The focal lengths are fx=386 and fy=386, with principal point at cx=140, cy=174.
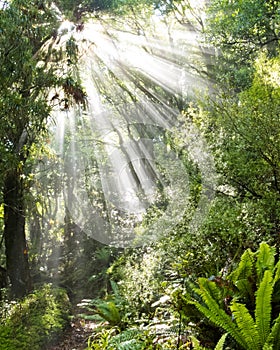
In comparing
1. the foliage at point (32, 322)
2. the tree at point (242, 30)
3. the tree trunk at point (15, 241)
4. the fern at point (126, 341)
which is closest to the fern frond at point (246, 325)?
the fern at point (126, 341)

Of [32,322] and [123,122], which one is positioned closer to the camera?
[32,322]

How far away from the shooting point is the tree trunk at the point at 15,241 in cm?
913

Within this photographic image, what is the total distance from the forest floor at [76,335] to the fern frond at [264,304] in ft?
15.3

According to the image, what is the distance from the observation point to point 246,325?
295 cm

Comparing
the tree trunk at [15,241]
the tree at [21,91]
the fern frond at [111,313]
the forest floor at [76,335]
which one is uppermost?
the tree at [21,91]

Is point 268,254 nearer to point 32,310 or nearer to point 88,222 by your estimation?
point 32,310

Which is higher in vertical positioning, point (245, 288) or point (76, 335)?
point (245, 288)

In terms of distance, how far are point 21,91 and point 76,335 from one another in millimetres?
5130

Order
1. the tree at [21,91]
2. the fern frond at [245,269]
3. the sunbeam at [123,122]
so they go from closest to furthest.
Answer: the fern frond at [245,269] → the tree at [21,91] → the sunbeam at [123,122]

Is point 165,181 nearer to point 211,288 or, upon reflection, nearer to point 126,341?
point 126,341

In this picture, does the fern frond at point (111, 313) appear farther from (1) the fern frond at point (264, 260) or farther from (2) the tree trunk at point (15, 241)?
(1) the fern frond at point (264, 260)

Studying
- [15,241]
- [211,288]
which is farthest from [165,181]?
[211,288]

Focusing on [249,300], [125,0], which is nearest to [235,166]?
[249,300]

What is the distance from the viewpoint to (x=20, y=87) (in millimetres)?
7523
